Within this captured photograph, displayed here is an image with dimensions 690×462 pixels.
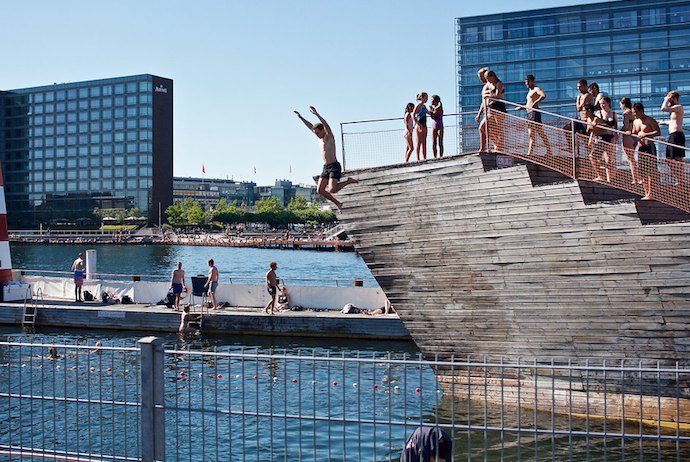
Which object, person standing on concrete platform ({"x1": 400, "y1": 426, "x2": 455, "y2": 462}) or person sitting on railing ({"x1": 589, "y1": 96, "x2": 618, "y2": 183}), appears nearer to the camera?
person standing on concrete platform ({"x1": 400, "y1": 426, "x2": 455, "y2": 462})

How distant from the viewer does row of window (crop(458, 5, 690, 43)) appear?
336 feet

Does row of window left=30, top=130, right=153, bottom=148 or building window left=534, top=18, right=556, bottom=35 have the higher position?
building window left=534, top=18, right=556, bottom=35

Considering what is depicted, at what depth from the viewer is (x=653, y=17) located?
103m

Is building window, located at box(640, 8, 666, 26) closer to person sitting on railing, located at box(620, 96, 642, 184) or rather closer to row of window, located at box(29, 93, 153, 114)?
row of window, located at box(29, 93, 153, 114)

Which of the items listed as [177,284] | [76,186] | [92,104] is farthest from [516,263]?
[76,186]

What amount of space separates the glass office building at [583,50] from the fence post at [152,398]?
96.4 metres

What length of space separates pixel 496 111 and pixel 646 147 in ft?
8.56

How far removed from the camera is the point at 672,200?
1320cm

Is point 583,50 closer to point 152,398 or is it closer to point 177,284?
point 177,284

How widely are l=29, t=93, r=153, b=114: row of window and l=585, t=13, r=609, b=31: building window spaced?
84.3m

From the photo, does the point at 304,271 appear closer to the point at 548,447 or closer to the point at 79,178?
the point at 548,447

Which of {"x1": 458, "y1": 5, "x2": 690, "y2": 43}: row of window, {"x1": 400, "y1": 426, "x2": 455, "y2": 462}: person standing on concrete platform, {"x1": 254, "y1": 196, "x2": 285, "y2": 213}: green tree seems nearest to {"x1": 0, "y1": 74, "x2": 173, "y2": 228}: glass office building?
{"x1": 254, "y1": 196, "x2": 285, "y2": 213}: green tree

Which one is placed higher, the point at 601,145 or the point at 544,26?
the point at 544,26

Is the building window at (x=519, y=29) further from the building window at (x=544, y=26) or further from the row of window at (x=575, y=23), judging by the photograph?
the building window at (x=544, y=26)
